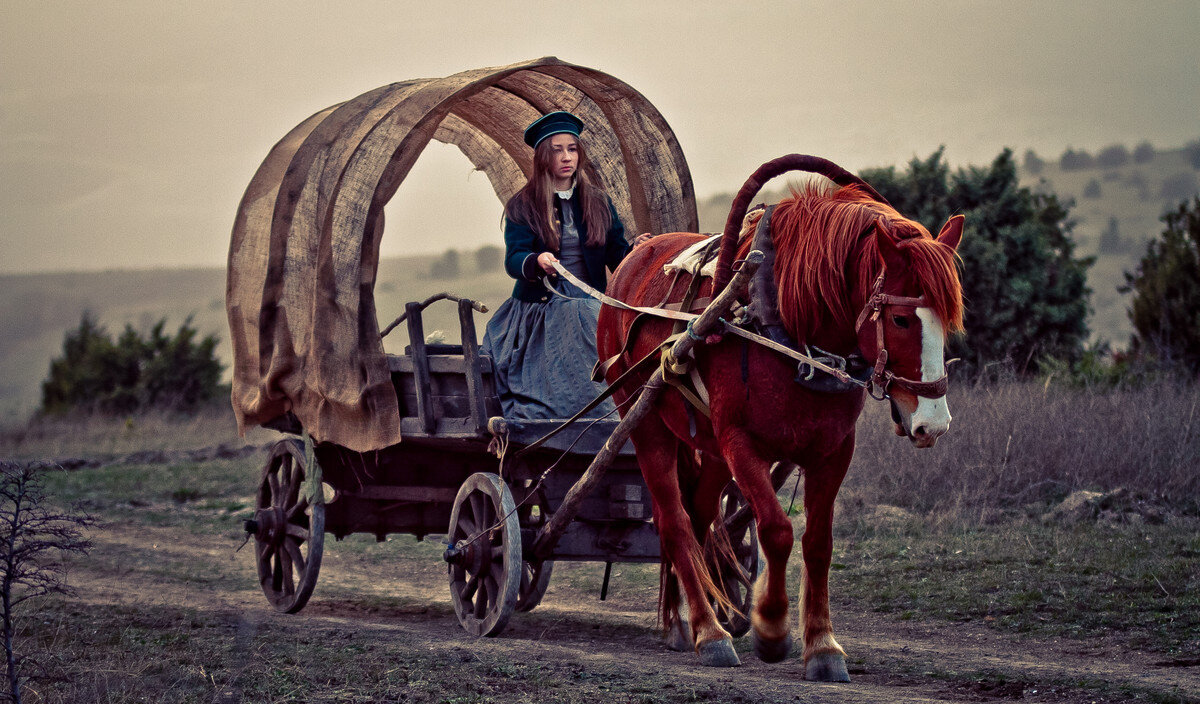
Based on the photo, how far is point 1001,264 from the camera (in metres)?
15.1

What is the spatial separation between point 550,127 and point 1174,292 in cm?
1226

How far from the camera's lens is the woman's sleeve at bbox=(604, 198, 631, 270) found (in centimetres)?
683

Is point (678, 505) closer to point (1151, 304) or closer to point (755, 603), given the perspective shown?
point (755, 603)

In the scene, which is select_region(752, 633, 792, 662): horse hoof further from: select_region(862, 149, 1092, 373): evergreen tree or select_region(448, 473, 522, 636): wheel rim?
select_region(862, 149, 1092, 373): evergreen tree

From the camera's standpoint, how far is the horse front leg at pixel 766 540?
4613 mm

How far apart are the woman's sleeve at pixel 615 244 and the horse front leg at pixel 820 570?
94.3 inches

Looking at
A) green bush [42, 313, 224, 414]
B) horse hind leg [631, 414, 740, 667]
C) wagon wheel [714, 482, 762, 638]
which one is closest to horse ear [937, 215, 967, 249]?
horse hind leg [631, 414, 740, 667]

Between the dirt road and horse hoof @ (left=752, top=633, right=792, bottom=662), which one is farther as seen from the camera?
horse hoof @ (left=752, top=633, right=792, bottom=662)

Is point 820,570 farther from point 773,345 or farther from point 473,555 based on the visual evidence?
point 473,555

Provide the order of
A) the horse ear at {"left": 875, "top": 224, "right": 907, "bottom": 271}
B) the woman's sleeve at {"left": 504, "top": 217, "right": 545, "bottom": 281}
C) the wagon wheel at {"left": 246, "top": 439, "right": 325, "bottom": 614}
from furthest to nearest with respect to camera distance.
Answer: the wagon wheel at {"left": 246, "top": 439, "right": 325, "bottom": 614}
the woman's sleeve at {"left": 504, "top": 217, "right": 545, "bottom": 281}
the horse ear at {"left": 875, "top": 224, "right": 907, "bottom": 271}

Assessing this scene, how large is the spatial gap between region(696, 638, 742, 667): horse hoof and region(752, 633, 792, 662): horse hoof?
274mm

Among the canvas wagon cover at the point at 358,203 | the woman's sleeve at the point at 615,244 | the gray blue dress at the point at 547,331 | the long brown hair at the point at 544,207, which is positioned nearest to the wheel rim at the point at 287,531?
the canvas wagon cover at the point at 358,203

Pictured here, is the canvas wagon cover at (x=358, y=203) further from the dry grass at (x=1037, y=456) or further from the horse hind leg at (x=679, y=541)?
the dry grass at (x=1037, y=456)

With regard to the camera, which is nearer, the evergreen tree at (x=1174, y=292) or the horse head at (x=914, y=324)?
the horse head at (x=914, y=324)
